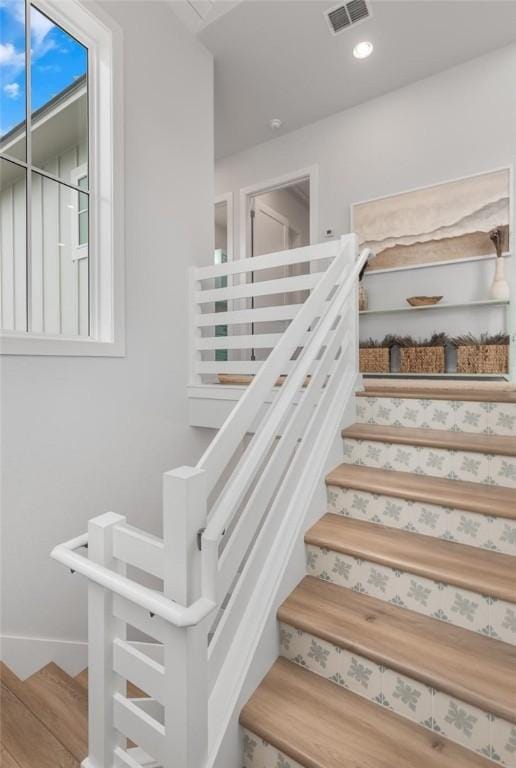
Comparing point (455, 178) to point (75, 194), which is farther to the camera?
point (455, 178)

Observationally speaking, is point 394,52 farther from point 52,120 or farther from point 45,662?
point 45,662

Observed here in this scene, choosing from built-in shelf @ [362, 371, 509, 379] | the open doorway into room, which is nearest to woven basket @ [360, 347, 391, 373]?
built-in shelf @ [362, 371, 509, 379]

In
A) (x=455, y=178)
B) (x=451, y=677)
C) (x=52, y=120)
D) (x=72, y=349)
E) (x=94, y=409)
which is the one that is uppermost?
(x=455, y=178)

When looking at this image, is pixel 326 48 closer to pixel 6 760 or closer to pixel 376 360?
pixel 376 360

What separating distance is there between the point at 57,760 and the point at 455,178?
392 cm

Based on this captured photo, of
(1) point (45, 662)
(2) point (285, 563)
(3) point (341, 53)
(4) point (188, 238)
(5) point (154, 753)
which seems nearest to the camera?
(5) point (154, 753)

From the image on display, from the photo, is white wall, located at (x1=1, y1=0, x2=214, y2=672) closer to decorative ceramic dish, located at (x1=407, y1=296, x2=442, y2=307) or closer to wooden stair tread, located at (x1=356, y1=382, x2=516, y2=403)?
wooden stair tread, located at (x1=356, y1=382, x2=516, y2=403)

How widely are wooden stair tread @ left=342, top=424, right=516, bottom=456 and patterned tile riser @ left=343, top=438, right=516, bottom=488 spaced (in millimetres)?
25

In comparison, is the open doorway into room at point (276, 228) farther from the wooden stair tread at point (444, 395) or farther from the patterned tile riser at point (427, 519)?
the patterned tile riser at point (427, 519)

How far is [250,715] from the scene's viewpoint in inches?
44.4

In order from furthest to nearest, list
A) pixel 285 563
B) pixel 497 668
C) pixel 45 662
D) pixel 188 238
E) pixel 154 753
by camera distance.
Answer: pixel 188 238 < pixel 45 662 < pixel 285 563 < pixel 497 668 < pixel 154 753

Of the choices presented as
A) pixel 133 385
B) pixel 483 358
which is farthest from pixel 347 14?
pixel 133 385

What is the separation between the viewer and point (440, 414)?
1.93 metres

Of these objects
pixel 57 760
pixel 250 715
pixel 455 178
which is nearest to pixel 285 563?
pixel 250 715
